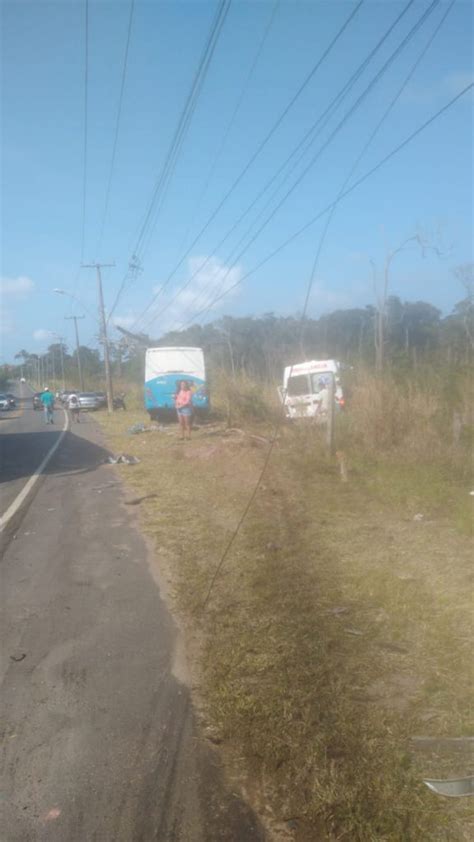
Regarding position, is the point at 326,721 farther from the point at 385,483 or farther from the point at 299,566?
the point at 385,483

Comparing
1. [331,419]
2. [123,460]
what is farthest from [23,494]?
[331,419]

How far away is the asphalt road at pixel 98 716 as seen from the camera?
3314 millimetres

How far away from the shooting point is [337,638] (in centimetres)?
518

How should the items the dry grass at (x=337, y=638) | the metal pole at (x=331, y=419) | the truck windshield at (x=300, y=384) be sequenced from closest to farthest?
1. the dry grass at (x=337, y=638)
2. the metal pole at (x=331, y=419)
3. the truck windshield at (x=300, y=384)

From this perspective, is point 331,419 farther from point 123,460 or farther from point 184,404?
point 184,404

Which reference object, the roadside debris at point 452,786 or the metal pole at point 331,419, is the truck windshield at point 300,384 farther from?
the roadside debris at point 452,786

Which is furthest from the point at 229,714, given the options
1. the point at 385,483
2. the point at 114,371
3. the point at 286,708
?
the point at 114,371

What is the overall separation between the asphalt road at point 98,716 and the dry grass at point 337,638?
0.80ft

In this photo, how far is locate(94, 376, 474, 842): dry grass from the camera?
11.2 ft

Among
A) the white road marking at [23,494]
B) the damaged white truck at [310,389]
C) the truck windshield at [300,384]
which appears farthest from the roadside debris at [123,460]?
the truck windshield at [300,384]

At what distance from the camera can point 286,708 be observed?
4.17 meters

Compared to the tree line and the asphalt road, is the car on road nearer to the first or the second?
the tree line

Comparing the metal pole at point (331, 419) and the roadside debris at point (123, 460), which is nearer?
the metal pole at point (331, 419)

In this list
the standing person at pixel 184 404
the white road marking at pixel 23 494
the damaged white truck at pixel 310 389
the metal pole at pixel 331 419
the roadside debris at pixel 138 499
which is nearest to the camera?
the white road marking at pixel 23 494
